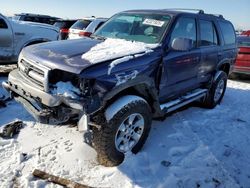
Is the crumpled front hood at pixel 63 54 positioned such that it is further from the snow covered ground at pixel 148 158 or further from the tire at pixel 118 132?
the snow covered ground at pixel 148 158

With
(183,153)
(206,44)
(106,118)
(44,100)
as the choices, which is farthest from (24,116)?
(206,44)

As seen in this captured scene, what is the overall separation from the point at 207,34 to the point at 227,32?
1.22m

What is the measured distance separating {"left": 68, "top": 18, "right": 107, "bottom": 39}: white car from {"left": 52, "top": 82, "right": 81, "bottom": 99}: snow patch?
7502mm

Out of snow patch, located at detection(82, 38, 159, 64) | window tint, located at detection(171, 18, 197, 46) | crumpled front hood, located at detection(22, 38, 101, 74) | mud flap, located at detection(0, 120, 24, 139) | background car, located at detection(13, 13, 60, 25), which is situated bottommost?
mud flap, located at detection(0, 120, 24, 139)

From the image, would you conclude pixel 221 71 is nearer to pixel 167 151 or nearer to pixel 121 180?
pixel 167 151

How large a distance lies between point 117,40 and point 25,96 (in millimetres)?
1561

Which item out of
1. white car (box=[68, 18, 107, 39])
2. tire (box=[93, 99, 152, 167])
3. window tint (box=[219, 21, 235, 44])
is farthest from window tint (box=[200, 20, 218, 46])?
white car (box=[68, 18, 107, 39])

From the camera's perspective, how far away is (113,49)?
3850 millimetres

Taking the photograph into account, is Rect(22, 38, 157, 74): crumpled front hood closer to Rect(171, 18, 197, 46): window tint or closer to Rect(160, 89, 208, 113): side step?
Rect(171, 18, 197, 46): window tint

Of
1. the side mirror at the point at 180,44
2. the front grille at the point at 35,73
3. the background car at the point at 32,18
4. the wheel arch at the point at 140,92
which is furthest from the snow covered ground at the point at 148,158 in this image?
the background car at the point at 32,18

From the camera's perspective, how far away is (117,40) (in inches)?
172

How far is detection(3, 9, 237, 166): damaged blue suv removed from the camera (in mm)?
3207

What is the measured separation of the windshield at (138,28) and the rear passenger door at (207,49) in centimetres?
105

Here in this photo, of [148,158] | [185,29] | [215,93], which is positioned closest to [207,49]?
[185,29]
